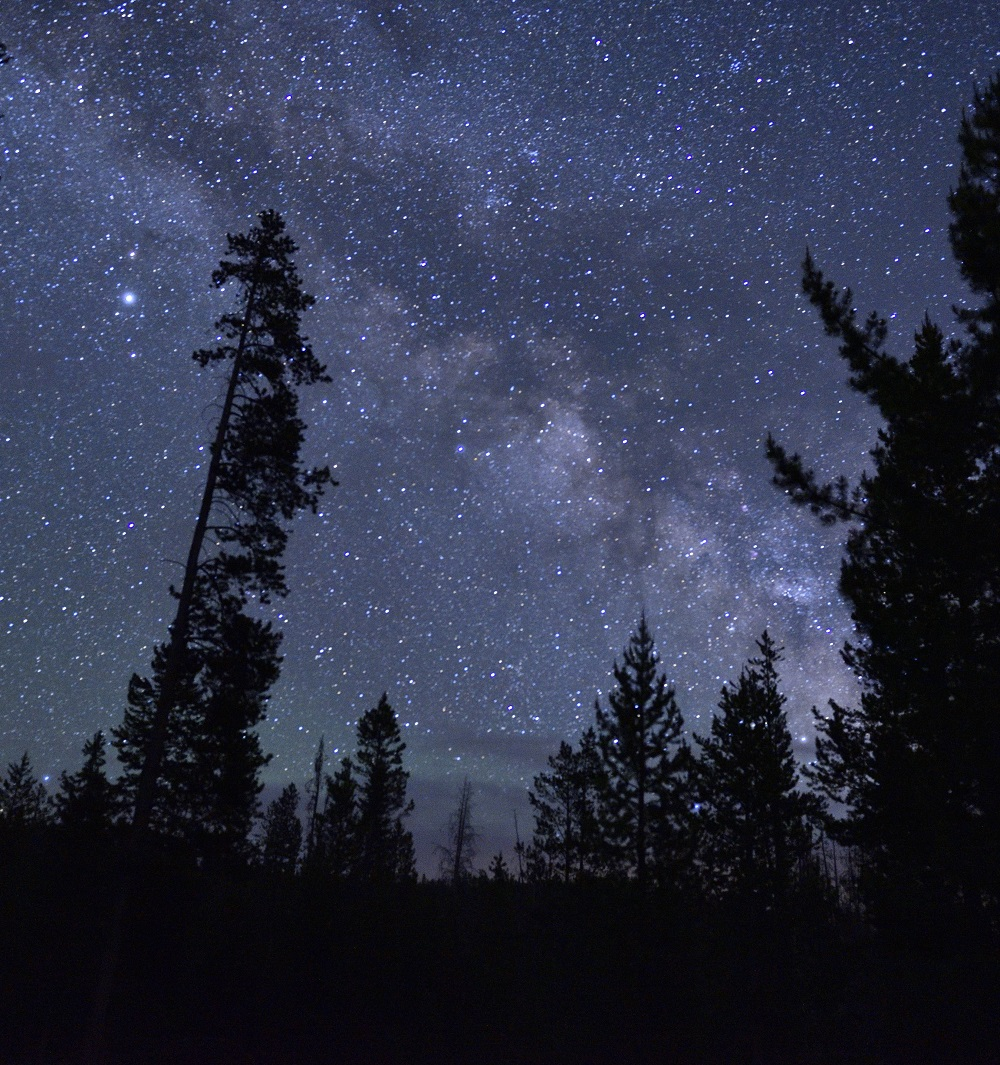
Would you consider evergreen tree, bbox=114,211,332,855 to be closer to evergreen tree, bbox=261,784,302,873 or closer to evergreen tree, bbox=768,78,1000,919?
evergreen tree, bbox=768,78,1000,919

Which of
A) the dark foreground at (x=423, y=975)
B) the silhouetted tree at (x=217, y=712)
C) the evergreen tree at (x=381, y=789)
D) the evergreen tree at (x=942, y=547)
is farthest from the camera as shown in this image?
the evergreen tree at (x=381, y=789)

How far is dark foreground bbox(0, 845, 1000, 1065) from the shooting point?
19.7 metres

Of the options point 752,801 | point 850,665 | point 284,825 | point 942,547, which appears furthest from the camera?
point 284,825

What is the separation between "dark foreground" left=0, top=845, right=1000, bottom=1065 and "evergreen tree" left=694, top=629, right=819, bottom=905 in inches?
226

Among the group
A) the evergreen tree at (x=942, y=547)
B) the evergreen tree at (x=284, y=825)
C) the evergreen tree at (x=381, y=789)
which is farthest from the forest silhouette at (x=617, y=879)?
the evergreen tree at (x=284, y=825)

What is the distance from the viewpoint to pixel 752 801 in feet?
103

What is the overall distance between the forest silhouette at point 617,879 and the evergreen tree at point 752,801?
0.61 ft

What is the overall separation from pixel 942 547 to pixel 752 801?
23.1 meters

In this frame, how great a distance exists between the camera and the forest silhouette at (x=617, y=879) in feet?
41.1

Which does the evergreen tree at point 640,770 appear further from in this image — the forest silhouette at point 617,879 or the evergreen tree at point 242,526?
the evergreen tree at point 242,526

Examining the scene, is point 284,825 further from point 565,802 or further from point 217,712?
point 217,712

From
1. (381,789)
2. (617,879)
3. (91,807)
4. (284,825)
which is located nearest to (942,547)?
(617,879)

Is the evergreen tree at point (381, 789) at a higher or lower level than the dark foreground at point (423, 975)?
higher

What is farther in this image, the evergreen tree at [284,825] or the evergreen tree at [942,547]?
the evergreen tree at [284,825]
